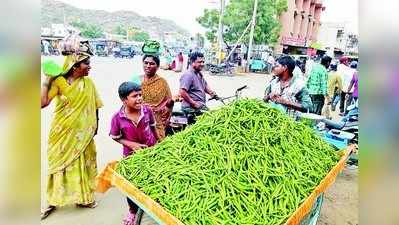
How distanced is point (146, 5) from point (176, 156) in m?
0.74

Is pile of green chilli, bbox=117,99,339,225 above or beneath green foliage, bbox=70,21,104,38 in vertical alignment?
beneath

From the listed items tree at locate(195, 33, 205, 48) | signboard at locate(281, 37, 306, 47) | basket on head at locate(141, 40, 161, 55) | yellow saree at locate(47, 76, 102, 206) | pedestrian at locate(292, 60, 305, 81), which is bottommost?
yellow saree at locate(47, 76, 102, 206)

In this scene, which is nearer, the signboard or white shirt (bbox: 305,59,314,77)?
the signboard

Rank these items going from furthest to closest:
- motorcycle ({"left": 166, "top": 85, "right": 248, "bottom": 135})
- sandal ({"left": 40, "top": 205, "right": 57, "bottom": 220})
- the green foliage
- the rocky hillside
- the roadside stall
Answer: motorcycle ({"left": 166, "top": 85, "right": 248, "bottom": 135}) → sandal ({"left": 40, "top": 205, "right": 57, "bottom": 220}) → the green foliage → the rocky hillside → the roadside stall

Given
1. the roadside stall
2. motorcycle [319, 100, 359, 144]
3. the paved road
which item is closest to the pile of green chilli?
the roadside stall

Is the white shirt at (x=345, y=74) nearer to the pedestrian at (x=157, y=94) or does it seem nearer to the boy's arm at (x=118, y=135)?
the pedestrian at (x=157, y=94)

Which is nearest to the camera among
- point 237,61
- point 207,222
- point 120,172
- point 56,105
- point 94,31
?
point 207,222

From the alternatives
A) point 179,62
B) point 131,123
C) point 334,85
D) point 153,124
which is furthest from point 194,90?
point 334,85

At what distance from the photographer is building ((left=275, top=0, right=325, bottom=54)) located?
6.59 ft

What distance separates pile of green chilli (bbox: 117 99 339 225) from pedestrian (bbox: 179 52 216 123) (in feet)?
1.40

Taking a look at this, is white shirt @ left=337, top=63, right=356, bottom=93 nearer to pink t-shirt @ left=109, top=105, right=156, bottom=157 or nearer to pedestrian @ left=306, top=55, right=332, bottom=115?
pedestrian @ left=306, top=55, right=332, bottom=115
